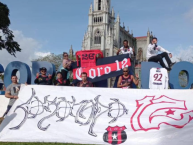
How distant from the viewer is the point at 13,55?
13.2 meters

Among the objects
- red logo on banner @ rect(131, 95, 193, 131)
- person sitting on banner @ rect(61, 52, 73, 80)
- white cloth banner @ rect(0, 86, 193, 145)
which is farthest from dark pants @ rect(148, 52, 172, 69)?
person sitting on banner @ rect(61, 52, 73, 80)

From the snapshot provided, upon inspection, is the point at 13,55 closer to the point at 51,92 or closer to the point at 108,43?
the point at 51,92

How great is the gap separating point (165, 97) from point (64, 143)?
247cm

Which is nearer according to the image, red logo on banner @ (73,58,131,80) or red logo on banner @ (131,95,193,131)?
red logo on banner @ (131,95,193,131)

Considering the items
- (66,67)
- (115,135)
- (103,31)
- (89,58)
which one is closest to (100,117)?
(115,135)

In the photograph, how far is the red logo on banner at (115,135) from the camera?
14.1ft

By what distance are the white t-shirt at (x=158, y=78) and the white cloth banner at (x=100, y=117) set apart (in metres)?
1.47

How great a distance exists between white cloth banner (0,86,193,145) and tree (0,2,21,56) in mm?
8373

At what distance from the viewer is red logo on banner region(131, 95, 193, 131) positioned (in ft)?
14.9

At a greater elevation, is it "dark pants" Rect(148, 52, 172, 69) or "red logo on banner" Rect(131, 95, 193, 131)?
"dark pants" Rect(148, 52, 172, 69)

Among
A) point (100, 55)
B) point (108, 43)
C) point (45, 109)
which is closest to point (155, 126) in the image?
point (45, 109)

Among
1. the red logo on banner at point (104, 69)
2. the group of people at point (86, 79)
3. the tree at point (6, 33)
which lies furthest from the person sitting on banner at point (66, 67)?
the tree at point (6, 33)

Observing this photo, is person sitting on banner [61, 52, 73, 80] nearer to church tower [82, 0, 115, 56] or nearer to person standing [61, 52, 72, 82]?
person standing [61, 52, 72, 82]

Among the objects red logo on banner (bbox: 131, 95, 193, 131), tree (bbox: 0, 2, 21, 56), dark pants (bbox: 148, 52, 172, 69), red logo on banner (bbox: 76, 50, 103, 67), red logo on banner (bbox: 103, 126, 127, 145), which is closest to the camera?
red logo on banner (bbox: 103, 126, 127, 145)
